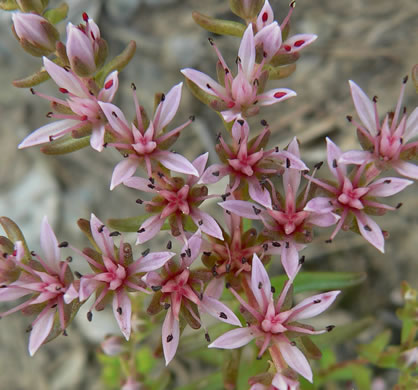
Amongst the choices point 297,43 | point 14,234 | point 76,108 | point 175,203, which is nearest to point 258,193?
point 175,203

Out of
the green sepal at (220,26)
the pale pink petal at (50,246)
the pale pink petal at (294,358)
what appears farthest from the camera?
the green sepal at (220,26)

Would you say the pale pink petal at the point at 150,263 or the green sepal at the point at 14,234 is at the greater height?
the green sepal at the point at 14,234

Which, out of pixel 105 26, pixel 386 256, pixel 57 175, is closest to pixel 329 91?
pixel 386 256

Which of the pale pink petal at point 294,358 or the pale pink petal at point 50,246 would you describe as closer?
the pale pink petal at point 294,358

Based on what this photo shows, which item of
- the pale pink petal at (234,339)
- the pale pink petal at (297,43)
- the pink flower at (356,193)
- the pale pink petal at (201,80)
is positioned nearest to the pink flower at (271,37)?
the pale pink petal at (297,43)

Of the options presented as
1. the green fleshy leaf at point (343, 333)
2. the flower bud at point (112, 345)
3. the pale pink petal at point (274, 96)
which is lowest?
the green fleshy leaf at point (343, 333)

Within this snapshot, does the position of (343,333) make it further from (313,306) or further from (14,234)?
(14,234)

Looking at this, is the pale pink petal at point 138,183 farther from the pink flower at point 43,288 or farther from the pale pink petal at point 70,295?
the pale pink petal at point 70,295
